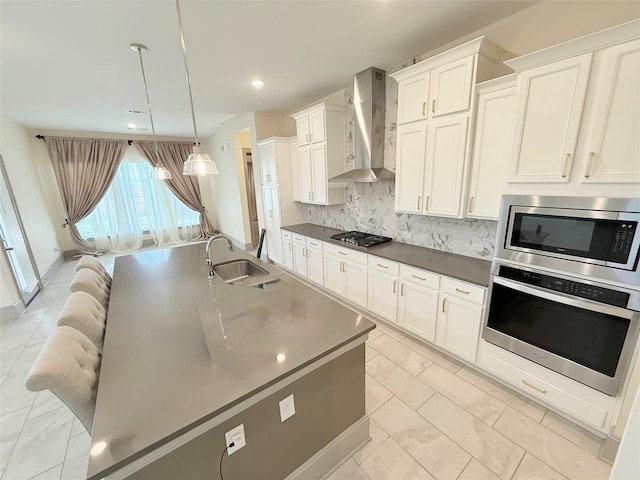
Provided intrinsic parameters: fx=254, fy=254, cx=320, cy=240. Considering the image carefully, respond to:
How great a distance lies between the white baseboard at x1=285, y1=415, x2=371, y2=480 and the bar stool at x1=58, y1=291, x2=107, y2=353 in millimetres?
1369

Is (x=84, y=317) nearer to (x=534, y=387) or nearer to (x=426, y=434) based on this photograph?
(x=426, y=434)

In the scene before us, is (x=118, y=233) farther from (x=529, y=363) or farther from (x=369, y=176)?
(x=529, y=363)

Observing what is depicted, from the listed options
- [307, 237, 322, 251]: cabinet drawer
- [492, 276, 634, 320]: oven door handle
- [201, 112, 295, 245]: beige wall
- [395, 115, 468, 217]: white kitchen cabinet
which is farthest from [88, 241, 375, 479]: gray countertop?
[201, 112, 295, 245]: beige wall

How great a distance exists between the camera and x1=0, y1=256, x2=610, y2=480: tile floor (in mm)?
1485

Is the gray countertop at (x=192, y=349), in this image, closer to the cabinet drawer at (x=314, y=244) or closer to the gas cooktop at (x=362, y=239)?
Answer: the gas cooktop at (x=362, y=239)

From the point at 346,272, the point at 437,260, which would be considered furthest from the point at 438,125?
the point at 346,272

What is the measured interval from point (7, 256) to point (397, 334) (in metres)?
5.00

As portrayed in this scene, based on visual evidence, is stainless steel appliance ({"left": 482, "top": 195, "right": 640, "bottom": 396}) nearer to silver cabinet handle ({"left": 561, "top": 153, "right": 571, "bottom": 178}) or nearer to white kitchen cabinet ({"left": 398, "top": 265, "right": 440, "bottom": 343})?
silver cabinet handle ({"left": 561, "top": 153, "right": 571, "bottom": 178})

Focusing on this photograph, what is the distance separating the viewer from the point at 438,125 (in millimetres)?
2225

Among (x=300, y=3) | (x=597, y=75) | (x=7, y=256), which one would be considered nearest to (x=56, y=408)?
(x=7, y=256)

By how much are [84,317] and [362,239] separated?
2.61 m

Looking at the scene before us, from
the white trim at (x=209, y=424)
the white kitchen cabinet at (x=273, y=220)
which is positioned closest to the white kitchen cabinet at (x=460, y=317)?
the white trim at (x=209, y=424)

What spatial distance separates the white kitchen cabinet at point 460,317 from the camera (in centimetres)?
200

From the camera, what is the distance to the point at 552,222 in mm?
1558
